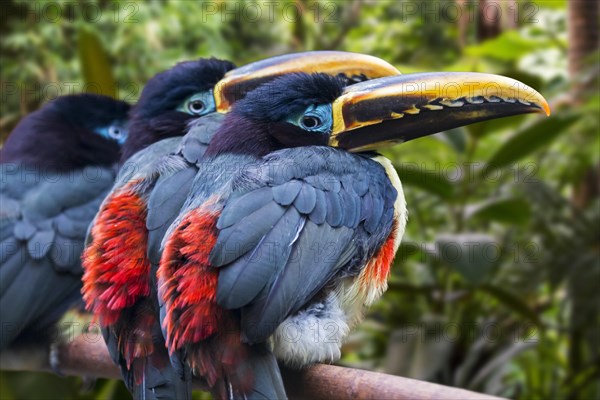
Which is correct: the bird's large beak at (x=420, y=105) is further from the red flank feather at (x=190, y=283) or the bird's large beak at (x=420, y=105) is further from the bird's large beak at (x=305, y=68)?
the red flank feather at (x=190, y=283)

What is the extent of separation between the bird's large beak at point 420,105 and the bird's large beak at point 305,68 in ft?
1.19

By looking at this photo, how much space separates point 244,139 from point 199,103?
0.72 meters

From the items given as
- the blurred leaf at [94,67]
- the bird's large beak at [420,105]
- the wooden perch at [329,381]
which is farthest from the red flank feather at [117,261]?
the blurred leaf at [94,67]

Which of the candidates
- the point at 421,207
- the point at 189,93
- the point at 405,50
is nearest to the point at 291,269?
the point at 189,93

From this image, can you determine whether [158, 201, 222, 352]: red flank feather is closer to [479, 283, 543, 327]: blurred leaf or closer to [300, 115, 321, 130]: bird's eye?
[300, 115, 321, 130]: bird's eye

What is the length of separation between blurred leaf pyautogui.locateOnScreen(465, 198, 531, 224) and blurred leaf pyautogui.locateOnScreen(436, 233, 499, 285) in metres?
0.33

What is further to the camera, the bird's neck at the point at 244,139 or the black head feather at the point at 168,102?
the black head feather at the point at 168,102

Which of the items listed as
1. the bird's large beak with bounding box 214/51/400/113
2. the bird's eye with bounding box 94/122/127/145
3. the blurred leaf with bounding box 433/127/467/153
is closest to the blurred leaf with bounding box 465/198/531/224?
the blurred leaf with bounding box 433/127/467/153

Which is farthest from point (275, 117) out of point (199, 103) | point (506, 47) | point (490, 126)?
point (506, 47)

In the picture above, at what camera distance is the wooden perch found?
62.6 inches

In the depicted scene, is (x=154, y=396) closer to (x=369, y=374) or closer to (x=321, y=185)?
(x=369, y=374)

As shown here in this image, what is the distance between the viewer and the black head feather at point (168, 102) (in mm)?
2775

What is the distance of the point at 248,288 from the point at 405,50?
5667mm

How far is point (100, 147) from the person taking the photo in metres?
3.26
